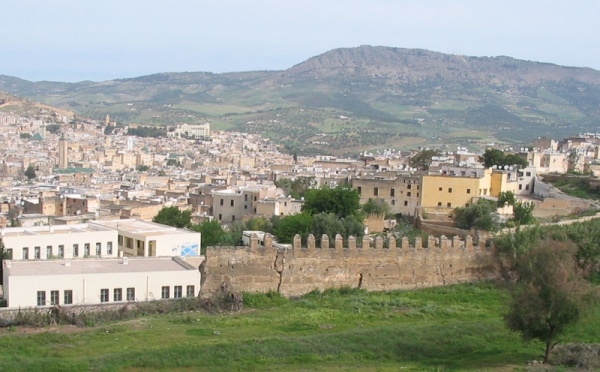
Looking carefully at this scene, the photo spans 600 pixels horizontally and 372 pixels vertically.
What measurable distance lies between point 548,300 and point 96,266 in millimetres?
11687

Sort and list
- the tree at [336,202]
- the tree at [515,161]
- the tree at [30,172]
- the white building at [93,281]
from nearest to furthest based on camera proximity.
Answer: the white building at [93,281] < the tree at [336,202] < the tree at [515,161] < the tree at [30,172]

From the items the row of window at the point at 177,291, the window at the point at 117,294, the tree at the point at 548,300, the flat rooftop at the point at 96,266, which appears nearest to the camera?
the tree at the point at 548,300

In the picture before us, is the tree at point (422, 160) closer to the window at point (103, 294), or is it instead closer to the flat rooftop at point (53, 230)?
the flat rooftop at point (53, 230)

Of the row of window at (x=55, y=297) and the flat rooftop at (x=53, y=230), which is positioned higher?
the flat rooftop at (x=53, y=230)

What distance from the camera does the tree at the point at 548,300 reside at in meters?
16.1

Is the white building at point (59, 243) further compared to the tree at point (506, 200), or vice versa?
the tree at point (506, 200)

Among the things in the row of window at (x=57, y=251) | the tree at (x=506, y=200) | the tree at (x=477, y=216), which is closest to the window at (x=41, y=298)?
the row of window at (x=57, y=251)

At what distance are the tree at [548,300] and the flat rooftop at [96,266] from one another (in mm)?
9207

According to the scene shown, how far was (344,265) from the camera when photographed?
74.7 feet

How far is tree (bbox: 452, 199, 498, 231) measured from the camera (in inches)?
1178

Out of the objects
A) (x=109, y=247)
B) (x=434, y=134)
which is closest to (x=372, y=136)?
(x=434, y=134)

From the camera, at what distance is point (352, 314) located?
67.6ft

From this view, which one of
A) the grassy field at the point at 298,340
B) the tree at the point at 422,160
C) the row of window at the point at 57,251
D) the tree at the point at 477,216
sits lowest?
the grassy field at the point at 298,340

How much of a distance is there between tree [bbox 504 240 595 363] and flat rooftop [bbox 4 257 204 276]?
9207mm
